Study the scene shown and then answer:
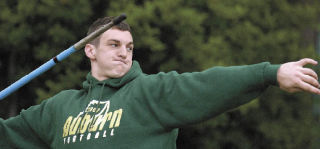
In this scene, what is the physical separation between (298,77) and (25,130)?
219 cm

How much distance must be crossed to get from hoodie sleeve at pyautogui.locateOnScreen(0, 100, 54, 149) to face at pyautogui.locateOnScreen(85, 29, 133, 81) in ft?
2.17

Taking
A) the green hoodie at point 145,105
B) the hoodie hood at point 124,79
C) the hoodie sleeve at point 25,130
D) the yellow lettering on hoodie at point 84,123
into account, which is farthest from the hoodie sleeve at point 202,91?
the hoodie sleeve at point 25,130

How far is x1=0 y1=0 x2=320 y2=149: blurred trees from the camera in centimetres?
646

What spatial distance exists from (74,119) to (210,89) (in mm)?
1010

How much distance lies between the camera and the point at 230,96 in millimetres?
2896

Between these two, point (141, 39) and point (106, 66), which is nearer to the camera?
point (106, 66)

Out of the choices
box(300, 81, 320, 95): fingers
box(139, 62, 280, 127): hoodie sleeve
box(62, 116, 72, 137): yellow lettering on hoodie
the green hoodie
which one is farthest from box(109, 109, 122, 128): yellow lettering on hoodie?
box(300, 81, 320, 95): fingers

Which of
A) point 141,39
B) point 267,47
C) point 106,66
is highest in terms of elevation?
point 106,66

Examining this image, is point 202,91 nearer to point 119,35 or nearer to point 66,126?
point 119,35

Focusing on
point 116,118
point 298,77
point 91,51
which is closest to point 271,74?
point 298,77

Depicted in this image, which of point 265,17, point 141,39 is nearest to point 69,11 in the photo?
point 141,39

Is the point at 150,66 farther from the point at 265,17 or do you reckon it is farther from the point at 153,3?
the point at 265,17

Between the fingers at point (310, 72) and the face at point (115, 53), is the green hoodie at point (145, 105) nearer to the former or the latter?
the face at point (115, 53)

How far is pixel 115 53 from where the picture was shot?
338 cm
